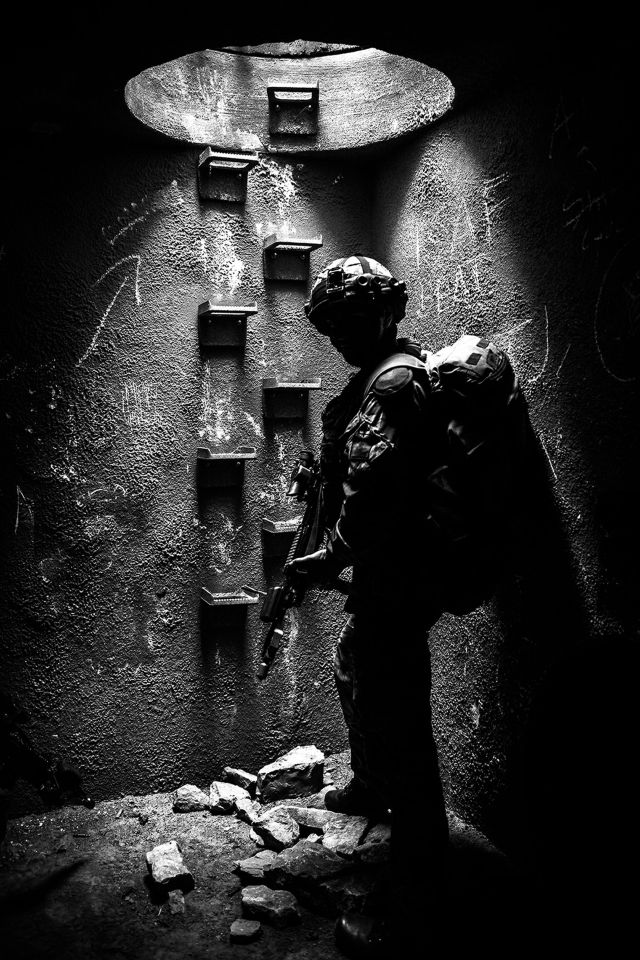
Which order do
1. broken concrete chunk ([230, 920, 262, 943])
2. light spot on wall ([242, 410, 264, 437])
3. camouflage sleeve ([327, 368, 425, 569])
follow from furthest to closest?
light spot on wall ([242, 410, 264, 437])
broken concrete chunk ([230, 920, 262, 943])
camouflage sleeve ([327, 368, 425, 569])

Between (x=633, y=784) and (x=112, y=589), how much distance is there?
205 cm

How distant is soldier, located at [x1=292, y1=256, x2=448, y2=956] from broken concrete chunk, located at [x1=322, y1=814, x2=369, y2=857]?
0.44m

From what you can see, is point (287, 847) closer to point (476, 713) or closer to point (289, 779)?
point (289, 779)

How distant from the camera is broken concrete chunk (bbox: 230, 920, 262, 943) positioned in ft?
7.68

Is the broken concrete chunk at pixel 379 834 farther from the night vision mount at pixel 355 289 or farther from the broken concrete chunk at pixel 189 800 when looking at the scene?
the night vision mount at pixel 355 289

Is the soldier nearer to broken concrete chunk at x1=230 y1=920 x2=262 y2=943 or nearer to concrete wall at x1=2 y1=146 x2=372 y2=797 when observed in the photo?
broken concrete chunk at x1=230 y1=920 x2=262 y2=943

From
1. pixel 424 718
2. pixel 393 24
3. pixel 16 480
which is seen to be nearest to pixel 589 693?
pixel 424 718

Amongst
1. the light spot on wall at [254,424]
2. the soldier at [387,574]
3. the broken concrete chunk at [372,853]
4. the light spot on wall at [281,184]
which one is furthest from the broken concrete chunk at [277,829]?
the light spot on wall at [281,184]

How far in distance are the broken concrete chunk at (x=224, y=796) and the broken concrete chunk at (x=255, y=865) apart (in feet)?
1.12

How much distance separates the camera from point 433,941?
7.27ft

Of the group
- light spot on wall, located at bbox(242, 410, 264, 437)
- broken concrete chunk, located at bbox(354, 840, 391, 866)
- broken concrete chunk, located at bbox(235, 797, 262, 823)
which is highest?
Result: light spot on wall, located at bbox(242, 410, 264, 437)

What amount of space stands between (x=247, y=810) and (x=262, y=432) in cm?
157

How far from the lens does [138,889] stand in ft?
8.55

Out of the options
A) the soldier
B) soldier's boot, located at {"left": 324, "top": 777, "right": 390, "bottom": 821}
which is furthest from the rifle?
soldier's boot, located at {"left": 324, "top": 777, "right": 390, "bottom": 821}
